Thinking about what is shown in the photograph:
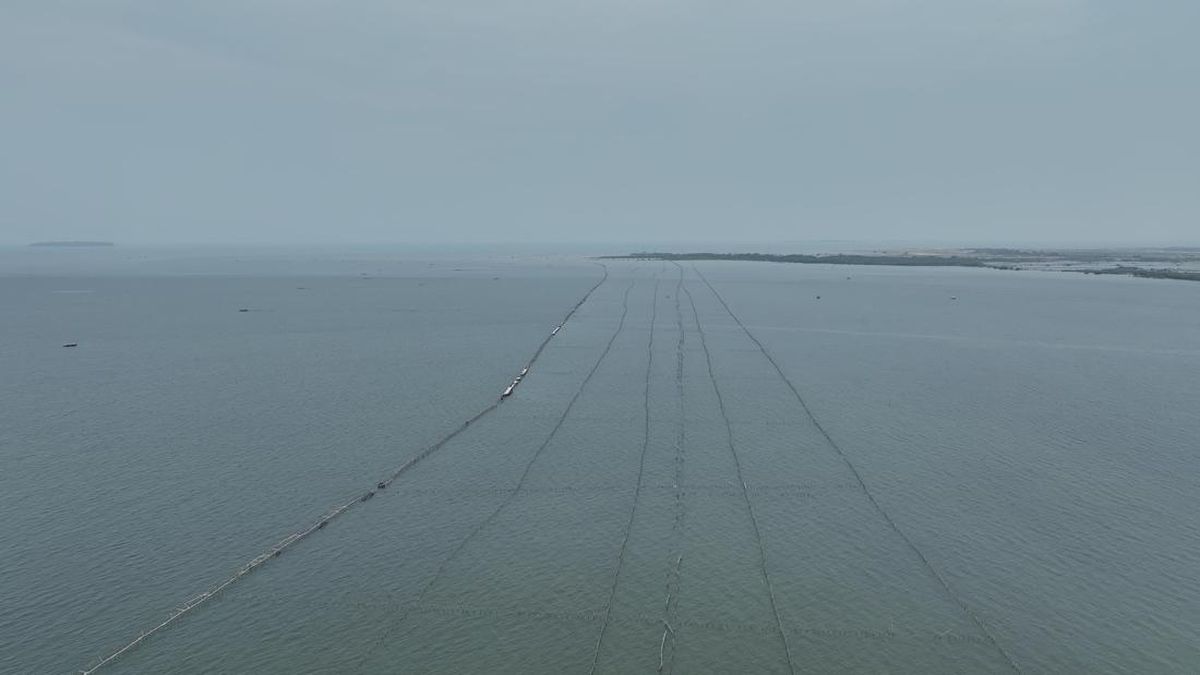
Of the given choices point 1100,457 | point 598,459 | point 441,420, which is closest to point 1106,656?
point 1100,457

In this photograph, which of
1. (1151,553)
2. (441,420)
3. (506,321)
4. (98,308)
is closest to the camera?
(1151,553)

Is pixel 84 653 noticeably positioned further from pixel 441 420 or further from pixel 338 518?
pixel 441 420

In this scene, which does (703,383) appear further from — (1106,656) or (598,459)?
(1106,656)

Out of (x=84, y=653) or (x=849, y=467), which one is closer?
(x=84, y=653)

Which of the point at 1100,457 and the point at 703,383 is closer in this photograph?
the point at 1100,457

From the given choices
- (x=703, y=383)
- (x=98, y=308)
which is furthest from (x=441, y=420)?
(x=98, y=308)

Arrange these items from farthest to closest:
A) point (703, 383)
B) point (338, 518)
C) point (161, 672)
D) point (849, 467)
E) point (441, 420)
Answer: point (703, 383)
point (441, 420)
point (849, 467)
point (338, 518)
point (161, 672)
